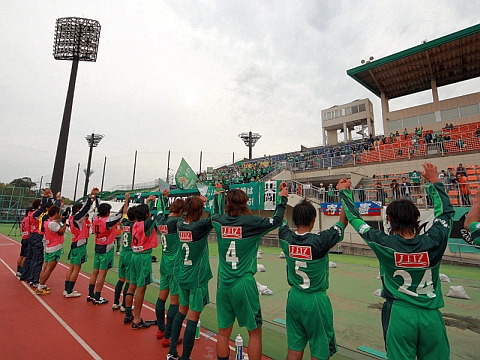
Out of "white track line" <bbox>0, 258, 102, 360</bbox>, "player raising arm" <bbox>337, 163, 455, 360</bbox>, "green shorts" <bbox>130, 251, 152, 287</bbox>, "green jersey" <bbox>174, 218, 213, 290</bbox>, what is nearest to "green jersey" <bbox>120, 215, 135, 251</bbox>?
"green shorts" <bbox>130, 251, 152, 287</bbox>

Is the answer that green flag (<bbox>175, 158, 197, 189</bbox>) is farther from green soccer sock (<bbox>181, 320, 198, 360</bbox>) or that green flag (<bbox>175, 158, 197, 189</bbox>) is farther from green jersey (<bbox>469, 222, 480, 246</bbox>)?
green jersey (<bbox>469, 222, 480, 246</bbox>)

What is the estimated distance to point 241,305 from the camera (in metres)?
2.80

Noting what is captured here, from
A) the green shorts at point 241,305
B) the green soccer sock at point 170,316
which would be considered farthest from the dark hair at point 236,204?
the green soccer sock at point 170,316

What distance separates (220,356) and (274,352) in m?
1.12

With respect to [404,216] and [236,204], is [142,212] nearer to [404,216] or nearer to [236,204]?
[236,204]

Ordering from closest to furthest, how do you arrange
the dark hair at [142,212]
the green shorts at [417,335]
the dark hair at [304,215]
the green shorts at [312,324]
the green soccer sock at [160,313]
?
the green shorts at [417,335]
the green shorts at [312,324]
the dark hair at [304,215]
the green soccer sock at [160,313]
the dark hair at [142,212]

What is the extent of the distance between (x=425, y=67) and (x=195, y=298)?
28.7 m

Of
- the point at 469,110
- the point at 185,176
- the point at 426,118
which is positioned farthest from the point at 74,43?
the point at 469,110

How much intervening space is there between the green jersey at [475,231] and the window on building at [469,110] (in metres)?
25.7

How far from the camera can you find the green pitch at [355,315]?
3.71m

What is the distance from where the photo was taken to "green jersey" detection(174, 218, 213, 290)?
11.1 ft

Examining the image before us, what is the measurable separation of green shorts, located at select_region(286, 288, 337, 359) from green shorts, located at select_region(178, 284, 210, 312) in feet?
4.00

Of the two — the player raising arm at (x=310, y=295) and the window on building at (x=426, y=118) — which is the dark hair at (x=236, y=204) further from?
the window on building at (x=426, y=118)

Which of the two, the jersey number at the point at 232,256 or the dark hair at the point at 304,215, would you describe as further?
the jersey number at the point at 232,256
